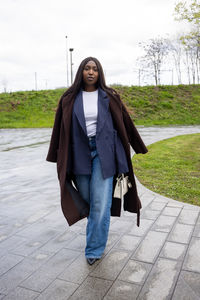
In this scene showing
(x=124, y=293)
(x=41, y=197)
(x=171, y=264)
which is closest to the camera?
(x=124, y=293)

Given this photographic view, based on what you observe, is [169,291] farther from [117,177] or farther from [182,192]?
[182,192]

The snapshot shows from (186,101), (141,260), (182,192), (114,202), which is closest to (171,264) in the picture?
(141,260)

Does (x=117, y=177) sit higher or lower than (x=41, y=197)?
higher

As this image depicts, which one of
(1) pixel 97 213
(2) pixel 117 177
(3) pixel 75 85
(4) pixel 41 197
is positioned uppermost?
(3) pixel 75 85

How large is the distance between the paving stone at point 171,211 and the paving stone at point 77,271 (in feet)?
5.72

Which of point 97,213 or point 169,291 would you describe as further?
point 97,213

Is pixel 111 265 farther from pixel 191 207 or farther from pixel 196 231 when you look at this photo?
pixel 191 207

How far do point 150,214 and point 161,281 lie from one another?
5.96 feet

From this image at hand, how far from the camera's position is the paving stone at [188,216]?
4205 mm

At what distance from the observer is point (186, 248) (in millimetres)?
3385

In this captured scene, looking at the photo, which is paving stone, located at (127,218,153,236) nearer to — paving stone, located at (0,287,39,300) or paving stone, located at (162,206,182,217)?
paving stone, located at (162,206,182,217)

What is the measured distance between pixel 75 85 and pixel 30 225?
2.12 m

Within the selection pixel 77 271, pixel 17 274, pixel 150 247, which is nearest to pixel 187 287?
pixel 150 247

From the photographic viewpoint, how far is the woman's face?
306 centimetres
